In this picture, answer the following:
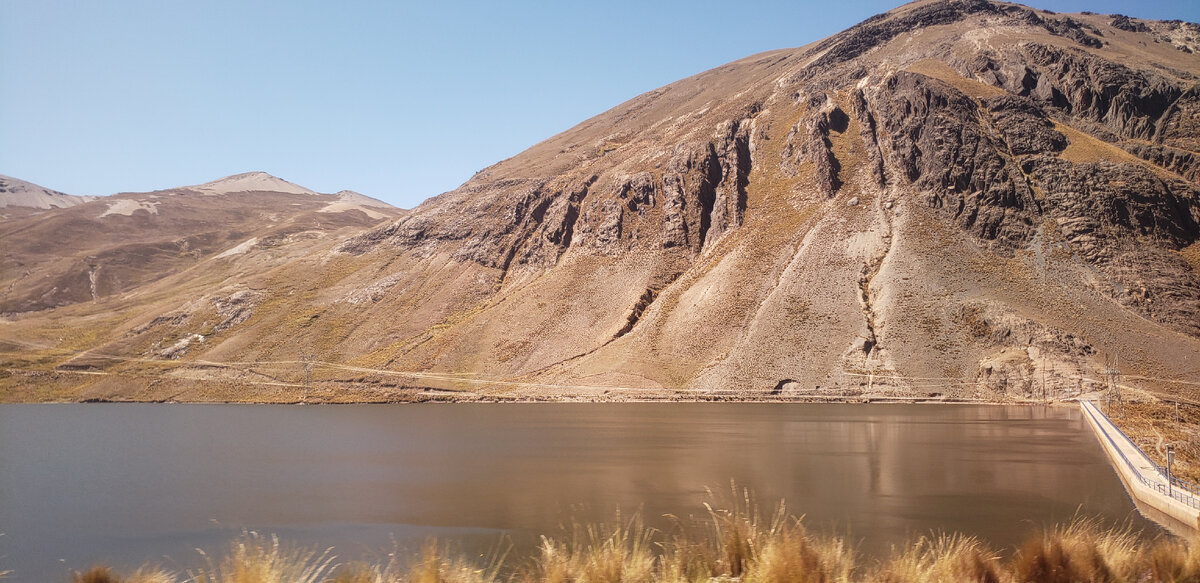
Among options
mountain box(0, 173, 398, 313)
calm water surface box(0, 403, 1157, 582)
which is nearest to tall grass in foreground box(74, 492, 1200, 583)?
calm water surface box(0, 403, 1157, 582)

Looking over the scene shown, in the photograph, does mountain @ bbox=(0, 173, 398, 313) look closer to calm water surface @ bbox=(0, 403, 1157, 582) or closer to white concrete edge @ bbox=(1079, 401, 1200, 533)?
calm water surface @ bbox=(0, 403, 1157, 582)

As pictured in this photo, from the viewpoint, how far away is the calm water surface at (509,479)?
1944cm

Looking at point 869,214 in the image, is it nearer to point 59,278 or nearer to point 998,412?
point 998,412

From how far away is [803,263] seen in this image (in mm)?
81438

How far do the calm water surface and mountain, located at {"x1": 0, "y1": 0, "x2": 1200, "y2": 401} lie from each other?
20.0 metres

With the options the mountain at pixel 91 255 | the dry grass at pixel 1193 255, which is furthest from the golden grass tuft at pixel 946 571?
the mountain at pixel 91 255

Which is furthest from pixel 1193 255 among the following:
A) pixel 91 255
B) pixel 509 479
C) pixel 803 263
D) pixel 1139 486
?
pixel 91 255

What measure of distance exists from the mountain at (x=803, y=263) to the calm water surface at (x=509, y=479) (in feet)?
65.7

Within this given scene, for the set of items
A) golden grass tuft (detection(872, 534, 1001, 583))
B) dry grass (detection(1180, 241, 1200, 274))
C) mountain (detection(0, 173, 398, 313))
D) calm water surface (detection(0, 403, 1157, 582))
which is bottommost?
dry grass (detection(1180, 241, 1200, 274))

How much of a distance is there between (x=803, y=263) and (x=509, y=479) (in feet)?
200

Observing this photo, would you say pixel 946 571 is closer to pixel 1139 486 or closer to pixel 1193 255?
pixel 1139 486

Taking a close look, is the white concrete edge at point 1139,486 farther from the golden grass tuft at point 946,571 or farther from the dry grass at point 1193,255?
the dry grass at point 1193,255

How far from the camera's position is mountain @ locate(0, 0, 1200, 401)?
69.4 m

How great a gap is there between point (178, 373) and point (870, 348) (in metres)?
82.6
